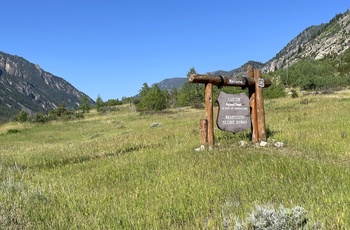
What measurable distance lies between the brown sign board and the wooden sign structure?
0.30m

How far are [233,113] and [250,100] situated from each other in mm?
1181

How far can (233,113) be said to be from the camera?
35.3 feet

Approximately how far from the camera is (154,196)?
5516 mm

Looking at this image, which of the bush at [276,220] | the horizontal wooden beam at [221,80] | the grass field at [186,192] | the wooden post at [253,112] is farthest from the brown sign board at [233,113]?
the bush at [276,220]

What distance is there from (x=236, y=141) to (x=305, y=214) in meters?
7.35

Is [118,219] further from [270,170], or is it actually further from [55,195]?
[270,170]

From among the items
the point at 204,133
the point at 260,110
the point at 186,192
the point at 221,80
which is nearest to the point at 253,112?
the point at 260,110

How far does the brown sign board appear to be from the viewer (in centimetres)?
1054

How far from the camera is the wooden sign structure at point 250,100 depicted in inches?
406

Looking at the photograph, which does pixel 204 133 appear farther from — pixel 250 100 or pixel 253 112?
pixel 250 100

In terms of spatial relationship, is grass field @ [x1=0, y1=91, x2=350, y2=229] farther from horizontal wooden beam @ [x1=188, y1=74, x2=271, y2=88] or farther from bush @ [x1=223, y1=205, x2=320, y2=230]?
horizontal wooden beam @ [x1=188, y1=74, x2=271, y2=88]

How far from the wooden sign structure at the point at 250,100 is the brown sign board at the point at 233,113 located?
0.98 ft

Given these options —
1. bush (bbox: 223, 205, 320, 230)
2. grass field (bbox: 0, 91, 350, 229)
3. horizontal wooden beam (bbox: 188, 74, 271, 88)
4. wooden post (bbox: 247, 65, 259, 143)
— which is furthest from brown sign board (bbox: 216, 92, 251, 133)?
bush (bbox: 223, 205, 320, 230)

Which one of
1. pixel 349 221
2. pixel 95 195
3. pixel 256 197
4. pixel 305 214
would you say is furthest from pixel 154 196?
pixel 349 221
